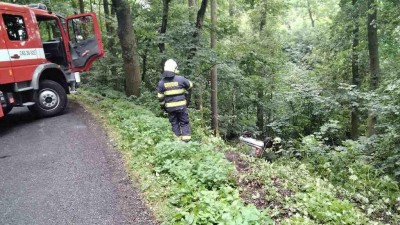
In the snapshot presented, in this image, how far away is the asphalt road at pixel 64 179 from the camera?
4371 mm

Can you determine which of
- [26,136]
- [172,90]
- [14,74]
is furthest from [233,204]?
[14,74]

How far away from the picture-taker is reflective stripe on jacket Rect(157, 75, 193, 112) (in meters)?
7.23

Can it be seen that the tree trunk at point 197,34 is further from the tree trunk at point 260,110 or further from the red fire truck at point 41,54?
the tree trunk at point 260,110

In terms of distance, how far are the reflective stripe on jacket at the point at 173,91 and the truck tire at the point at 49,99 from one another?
3.77 m

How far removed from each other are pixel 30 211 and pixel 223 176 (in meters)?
2.67

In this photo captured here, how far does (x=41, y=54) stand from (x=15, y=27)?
0.98m

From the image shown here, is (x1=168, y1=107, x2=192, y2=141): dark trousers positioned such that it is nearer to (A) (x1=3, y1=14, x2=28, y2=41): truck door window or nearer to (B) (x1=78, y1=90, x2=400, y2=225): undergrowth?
(B) (x1=78, y1=90, x2=400, y2=225): undergrowth

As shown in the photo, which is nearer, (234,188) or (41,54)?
(234,188)

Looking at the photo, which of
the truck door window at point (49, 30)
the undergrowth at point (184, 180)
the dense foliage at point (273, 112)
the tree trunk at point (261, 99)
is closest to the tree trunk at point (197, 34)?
the dense foliage at point (273, 112)

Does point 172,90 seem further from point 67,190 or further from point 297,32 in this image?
point 297,32

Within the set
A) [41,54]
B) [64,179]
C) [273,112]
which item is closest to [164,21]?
[41,54]

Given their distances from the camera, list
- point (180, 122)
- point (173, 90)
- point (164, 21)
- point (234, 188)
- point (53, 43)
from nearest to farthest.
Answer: point (234, 188) → point (173, 90) → point (180, 122) → point (53, 43) → point (164, 21)

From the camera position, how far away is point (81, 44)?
424 inches

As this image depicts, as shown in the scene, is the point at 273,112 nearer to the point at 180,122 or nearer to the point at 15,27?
the point at 180,122
